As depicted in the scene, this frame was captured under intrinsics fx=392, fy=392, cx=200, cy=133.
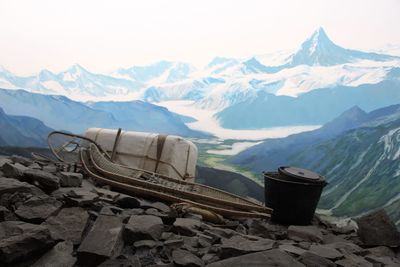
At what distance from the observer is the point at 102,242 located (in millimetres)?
2490

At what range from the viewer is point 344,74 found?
11.9 metres

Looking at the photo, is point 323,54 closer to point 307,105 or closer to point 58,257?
point 307,105

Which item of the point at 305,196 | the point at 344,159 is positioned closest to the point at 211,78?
the point at 344,159

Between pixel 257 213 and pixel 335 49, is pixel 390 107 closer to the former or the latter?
pixel 335 49

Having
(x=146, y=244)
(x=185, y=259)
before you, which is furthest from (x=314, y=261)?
(x=146, y=244)

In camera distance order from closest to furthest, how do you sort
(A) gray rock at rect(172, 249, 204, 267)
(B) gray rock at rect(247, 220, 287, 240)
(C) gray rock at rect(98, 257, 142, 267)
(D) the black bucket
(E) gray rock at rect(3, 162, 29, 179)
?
(C) gray rock at rect(98, 257, 142, 267) < (A) gray rock at rect(172, 249, 204, 267) < (E) gray rock at rect(3, 162, 29, 179) < (B) gray rock at rect(247, 220, 287, 240) < (D) the black bucket

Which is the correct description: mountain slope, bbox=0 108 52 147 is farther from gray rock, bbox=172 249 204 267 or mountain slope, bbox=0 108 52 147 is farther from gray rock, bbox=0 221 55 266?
gray rock, bbox=172 249 204 267

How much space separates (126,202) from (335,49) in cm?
969

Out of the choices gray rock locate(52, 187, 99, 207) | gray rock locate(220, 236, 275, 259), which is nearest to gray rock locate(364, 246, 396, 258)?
gray rock locate(220, 236, 275, 259)

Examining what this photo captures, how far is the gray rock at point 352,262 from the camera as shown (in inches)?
116

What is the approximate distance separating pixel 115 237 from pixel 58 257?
366 mm

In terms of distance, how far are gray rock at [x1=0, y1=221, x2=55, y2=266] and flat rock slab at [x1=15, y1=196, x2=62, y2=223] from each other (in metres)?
0.22

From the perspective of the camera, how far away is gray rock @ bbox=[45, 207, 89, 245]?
2.64 meters

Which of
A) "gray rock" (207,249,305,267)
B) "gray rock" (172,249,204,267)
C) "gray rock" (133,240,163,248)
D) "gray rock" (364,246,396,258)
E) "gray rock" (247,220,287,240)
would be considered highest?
"gray rock" (207,249,305,267)
